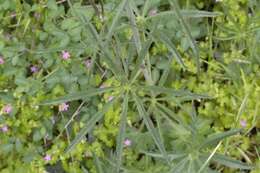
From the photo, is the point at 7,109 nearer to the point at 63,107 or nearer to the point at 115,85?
the point at 63,107

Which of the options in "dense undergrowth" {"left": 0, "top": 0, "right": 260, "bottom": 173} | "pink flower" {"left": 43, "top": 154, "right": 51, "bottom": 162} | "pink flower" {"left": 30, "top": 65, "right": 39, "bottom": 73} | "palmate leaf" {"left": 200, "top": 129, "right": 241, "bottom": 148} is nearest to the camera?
"palmate leaf" {"left": 200, "top": 129, "right": 241, "bottom": 148}

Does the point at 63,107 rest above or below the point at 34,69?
below

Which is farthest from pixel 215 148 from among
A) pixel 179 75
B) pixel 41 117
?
pixel 41 117

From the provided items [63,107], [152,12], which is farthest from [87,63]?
[152,12]

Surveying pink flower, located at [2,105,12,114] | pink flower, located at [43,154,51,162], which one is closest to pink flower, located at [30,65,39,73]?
pink flower, located at [2,105,12,114]

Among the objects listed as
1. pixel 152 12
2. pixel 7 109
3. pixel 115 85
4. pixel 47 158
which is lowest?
pixel 47 158

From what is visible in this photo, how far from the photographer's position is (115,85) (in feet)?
6.26

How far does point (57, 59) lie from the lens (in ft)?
6.77

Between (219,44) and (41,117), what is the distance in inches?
32.4

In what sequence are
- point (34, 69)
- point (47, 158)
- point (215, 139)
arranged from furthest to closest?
point (34, 69) → point (47, 158) → point (215, 139)

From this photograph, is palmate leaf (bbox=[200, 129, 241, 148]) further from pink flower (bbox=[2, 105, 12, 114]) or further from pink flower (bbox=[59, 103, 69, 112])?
pink flower (bbox=[2, 105, 12, 114])

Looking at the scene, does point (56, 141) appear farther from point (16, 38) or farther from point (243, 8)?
point (243, 8)

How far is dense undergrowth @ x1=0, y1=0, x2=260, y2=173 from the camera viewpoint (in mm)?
1908

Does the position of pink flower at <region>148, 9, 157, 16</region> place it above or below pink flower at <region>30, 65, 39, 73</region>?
above
